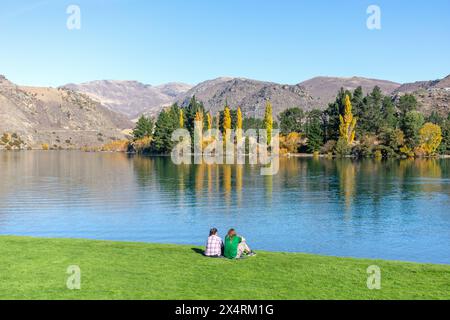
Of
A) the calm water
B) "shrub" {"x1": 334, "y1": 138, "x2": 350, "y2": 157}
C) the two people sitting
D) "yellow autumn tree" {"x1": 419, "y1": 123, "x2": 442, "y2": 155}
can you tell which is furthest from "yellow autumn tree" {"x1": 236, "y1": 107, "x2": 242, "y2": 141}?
the two people sitting

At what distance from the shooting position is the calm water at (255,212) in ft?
121

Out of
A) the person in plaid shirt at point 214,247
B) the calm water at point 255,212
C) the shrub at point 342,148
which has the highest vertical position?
the shrub at point 342,148

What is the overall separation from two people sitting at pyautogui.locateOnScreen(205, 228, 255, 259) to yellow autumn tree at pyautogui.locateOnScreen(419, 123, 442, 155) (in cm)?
15530

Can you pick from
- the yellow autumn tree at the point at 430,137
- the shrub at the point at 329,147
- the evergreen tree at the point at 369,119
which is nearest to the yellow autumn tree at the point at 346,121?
the shrub at the point at 329,147

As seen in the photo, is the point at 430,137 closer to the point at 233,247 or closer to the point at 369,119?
the point at 369,119

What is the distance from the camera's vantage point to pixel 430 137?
552 feet

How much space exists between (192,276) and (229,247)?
3.52 m

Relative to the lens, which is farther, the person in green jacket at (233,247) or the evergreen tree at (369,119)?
the evergreen tree at (369,119)

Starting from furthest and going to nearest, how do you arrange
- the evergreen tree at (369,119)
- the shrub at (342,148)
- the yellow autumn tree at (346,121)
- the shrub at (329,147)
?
the evergreen tree at (369,119) < the shrub at (329,147) < the yellow autumn tree at (346,121) < the shrub at (342,148)

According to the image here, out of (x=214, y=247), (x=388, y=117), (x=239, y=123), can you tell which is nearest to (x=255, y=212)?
(x=214, y=247)

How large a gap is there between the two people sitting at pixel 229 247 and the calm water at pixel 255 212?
419 inches

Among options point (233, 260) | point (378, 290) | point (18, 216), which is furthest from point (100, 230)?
point (378, 290)

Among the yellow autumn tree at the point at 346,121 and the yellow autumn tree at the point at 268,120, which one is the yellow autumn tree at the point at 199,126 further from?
the yellow autumn tree at the point at 346,121
